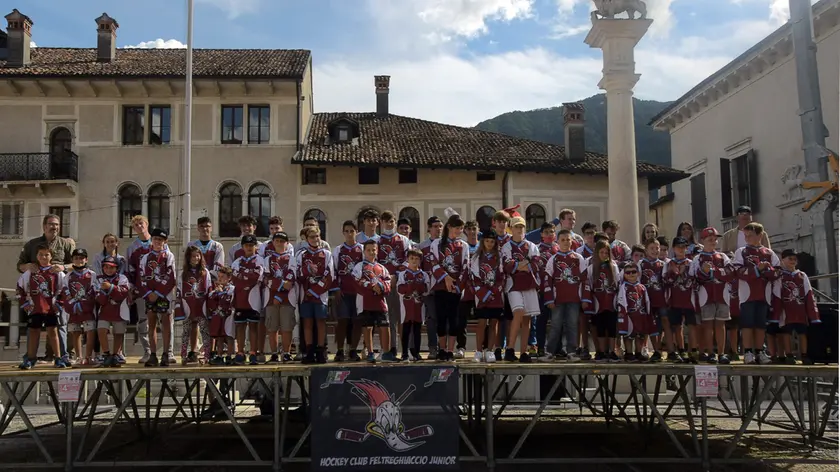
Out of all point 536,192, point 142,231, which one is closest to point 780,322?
point 142,231

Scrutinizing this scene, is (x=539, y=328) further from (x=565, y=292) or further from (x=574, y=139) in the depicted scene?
(x=574, y=139)

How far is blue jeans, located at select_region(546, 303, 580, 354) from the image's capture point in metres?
10.1

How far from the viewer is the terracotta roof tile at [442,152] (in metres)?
31.2

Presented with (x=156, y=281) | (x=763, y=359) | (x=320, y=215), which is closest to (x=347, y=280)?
(x=156, y=281)

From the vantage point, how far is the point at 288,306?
32.8ft

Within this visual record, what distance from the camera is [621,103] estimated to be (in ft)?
54.6

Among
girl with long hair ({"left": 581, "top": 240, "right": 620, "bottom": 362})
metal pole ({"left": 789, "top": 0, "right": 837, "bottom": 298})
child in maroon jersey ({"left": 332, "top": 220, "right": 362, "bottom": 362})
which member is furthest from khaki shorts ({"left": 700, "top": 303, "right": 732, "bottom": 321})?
metal pole ({"left": 789, "top": 0, "right": 837, "bottom": 298})

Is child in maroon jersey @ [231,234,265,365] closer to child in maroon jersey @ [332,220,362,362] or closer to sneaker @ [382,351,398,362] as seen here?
child in maroon jersey @ [332,220,362,362]

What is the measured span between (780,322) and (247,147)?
82.3 feet

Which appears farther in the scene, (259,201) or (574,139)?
(574,139)

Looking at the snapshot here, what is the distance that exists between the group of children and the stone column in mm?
6415

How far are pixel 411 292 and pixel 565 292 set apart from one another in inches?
81.3

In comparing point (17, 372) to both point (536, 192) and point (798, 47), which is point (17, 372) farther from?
point (536, 192)

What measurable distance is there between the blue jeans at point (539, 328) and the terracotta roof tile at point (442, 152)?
20.5 metres
